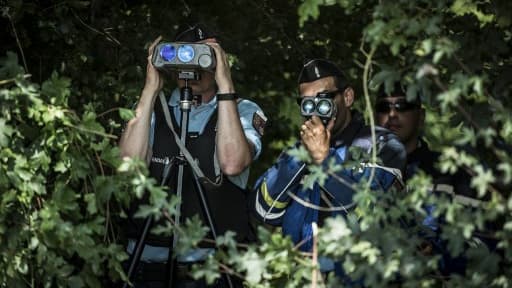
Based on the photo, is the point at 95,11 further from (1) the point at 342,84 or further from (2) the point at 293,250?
(2) the point at 293,250

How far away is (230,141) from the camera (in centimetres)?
524

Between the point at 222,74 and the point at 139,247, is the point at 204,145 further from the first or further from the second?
the point at 139,247

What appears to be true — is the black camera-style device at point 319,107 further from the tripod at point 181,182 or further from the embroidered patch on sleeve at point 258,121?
the tripod at point 181,182

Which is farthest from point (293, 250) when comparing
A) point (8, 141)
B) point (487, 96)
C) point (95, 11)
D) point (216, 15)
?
point (216, 15)

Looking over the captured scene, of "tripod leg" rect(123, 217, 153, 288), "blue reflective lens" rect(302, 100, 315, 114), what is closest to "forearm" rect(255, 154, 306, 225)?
"blue reflective lens" rect(302, 100, 315, 114)

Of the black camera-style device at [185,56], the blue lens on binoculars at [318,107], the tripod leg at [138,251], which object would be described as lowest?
the tripod leg at [138,251]

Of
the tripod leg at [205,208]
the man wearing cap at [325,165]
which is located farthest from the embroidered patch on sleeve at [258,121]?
the tripod leg at [205,208]

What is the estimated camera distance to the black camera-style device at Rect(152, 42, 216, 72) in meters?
5.29

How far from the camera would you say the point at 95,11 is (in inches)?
274

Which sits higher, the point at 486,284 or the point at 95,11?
the point at 95,11

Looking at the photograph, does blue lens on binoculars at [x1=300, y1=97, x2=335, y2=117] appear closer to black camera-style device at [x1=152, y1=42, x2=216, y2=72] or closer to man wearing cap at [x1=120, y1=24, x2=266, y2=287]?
man wearing cap at [x1=120, y1=24, x2=266, y2=287]

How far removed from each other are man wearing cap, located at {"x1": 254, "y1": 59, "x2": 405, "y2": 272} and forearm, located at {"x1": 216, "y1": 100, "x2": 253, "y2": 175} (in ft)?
0.59

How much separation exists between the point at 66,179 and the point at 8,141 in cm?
32

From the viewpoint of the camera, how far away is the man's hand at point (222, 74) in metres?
5.32
